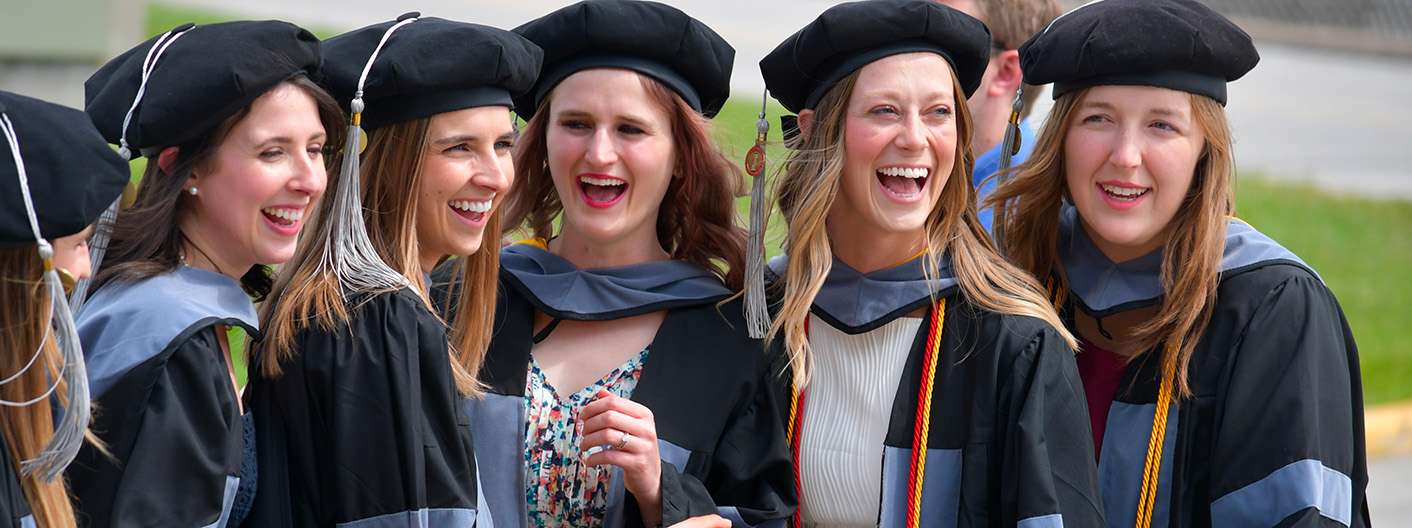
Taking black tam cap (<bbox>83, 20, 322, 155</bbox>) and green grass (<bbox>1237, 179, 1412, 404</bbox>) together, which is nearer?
black tam cap (<bbox>83, 20, 322, 155</bbox>)

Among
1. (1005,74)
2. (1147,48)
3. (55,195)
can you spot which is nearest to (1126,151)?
(1147,48)

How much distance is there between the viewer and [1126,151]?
3.40m

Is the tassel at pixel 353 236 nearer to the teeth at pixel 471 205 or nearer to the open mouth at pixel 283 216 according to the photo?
the open mouth at pixel 283 216

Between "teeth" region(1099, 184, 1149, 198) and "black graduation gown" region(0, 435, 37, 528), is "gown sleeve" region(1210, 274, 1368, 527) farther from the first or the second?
"black graduation gown" region(0, 435, 37, 528)

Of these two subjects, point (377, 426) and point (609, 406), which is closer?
point (377, 426)

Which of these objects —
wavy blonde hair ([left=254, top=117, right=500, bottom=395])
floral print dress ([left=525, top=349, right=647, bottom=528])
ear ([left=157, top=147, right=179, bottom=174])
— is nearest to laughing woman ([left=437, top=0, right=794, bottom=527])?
floral print dress ([left=525, top=349, right=647, bottom=528])

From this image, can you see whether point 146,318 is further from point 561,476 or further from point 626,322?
point 626,322

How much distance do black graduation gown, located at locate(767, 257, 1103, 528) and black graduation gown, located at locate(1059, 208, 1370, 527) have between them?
0.22 metres

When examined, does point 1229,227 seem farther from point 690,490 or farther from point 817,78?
point 690,490

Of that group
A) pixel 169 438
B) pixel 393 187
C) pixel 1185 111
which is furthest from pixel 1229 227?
pixel 169 438

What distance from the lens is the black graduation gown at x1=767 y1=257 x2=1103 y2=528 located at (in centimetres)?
319

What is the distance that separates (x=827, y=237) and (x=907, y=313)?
304 millimetres

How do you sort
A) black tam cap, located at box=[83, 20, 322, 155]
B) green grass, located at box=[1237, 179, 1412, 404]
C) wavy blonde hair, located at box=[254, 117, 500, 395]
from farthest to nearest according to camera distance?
green grass, located at box=[1237, 179, 1412, 404], wavy blonde hair, located at box=[254, 117, 500, 395], black tam cap, located at box=[83, 20, 322, 155]

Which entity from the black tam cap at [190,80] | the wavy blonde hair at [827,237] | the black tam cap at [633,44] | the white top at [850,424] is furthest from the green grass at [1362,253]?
the black tam cap at [190,80]
